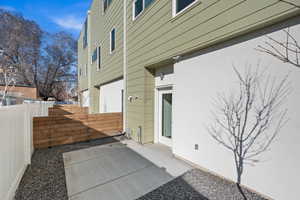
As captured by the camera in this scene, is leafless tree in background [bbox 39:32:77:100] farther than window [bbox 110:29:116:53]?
Yes

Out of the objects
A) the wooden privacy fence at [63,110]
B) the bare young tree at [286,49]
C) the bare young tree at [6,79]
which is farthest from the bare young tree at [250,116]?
the wooden privacy fence at [63,110]

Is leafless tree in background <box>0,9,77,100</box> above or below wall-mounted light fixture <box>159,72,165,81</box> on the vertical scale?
above

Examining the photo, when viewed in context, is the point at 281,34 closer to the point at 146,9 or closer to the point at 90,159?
the point at 146,9

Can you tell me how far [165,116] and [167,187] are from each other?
263 centimetres

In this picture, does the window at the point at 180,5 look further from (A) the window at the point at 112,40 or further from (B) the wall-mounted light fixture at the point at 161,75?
(A) the window at the point at 112,40

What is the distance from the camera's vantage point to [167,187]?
2.78 metres

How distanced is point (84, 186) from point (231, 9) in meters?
4.20

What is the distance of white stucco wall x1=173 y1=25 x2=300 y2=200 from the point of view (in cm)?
216

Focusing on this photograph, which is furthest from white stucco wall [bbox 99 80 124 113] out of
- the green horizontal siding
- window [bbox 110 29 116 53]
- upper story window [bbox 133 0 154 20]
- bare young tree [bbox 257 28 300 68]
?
bare young tree [bbox 257 28 300 68]

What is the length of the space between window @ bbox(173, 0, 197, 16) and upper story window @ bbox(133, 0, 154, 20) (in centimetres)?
138

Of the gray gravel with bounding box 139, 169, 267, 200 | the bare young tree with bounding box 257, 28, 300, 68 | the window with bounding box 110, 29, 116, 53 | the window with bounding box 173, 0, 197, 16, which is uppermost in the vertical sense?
the window with bounding box 110, 29, 116, 53

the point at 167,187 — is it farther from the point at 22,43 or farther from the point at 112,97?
the point at 22,43

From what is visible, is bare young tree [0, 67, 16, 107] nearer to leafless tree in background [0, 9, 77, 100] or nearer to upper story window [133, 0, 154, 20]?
upper story window [133, 0, 154, 20]

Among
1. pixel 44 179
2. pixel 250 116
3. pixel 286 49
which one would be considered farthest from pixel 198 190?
pixel 44 179
